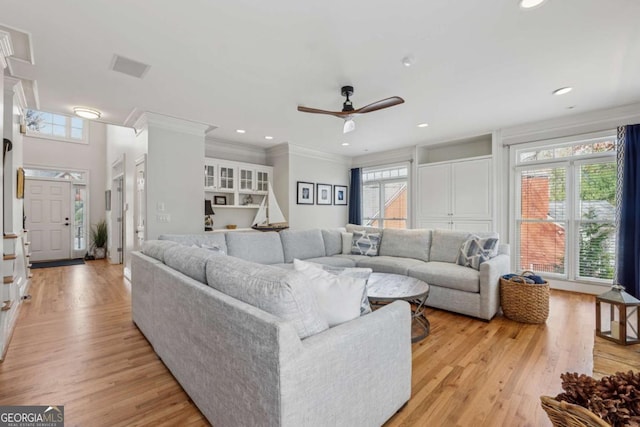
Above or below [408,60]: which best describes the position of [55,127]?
above

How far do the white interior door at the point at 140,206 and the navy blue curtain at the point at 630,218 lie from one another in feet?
20.1

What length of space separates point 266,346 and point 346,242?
375 centimetres

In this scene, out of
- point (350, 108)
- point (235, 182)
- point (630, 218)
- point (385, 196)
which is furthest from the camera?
point (385, 196)

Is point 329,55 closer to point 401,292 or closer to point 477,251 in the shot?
point 401,292

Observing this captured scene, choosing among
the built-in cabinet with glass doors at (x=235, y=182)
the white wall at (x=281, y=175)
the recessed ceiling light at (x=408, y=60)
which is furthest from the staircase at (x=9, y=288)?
Answer: the recessed ceiling light at (x=408, y=60)

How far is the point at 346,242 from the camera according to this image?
4.74 metres

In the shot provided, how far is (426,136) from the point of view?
197 inches

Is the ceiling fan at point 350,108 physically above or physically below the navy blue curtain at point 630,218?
above

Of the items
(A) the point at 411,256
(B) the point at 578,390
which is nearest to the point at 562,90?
(A) the point at 411,256

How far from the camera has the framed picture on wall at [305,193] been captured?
5742 millimetres

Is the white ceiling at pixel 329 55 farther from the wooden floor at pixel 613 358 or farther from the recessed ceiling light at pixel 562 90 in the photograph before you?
the wooden floor at pixel 613 358

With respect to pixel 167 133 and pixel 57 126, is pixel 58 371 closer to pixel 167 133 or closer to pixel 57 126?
pixel 167 133

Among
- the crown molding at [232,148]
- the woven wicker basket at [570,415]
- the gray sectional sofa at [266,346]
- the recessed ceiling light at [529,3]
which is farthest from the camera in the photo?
the crown molding at [232,148]

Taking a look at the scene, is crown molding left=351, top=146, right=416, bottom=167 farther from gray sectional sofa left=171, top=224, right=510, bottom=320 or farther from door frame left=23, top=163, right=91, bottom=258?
door frame left=23, top=163, right=91, bottom=258
